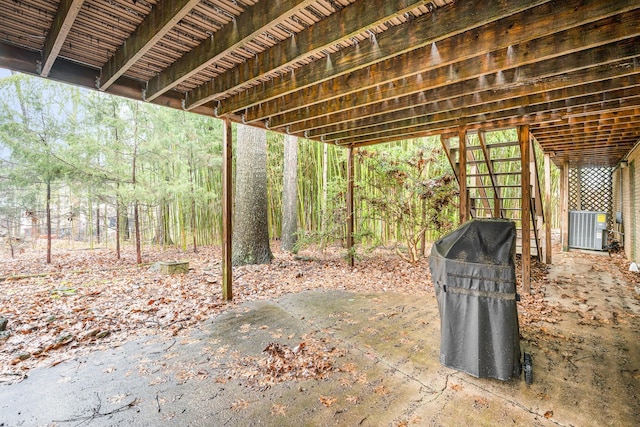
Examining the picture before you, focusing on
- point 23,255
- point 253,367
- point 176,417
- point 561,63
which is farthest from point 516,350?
point 23,255

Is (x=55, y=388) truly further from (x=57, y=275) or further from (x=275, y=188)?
(x=275, y=188)

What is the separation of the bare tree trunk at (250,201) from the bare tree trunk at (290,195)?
1.46 m

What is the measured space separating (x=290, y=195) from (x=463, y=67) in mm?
5249

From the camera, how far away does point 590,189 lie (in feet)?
30.0

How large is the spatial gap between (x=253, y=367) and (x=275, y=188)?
715 centimetres

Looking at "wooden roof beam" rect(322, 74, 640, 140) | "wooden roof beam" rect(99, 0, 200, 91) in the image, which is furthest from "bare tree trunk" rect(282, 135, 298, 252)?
"wooden roof beam" rect(99, 0, 200, 91)

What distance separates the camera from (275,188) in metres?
9.15

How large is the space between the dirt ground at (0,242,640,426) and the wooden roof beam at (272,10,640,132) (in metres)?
2.45

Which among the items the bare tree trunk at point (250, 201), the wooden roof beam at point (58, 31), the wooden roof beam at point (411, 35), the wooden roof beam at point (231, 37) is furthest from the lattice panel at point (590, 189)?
the wooden roof beam at point (58, 31)

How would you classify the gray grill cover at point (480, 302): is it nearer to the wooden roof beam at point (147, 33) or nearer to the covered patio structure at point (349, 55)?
the covered patio structure at point (349, 55)

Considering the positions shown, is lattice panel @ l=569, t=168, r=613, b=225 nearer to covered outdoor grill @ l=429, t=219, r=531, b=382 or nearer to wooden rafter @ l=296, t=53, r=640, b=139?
wooden rafter @ l=296, t=53, r=640, b=139

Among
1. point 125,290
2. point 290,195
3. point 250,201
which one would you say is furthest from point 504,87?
point 125,290

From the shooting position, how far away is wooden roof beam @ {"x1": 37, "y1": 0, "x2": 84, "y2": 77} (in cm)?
187

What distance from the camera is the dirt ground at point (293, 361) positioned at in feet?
5.95
